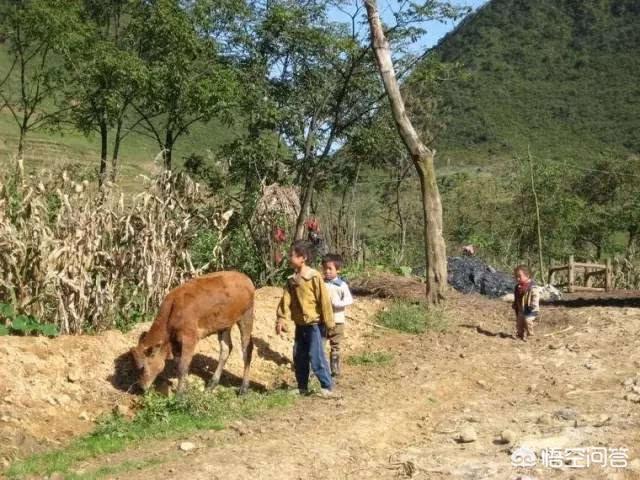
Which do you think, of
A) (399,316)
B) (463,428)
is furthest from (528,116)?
(463,428)

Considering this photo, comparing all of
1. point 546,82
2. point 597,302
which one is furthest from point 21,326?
point 546,82

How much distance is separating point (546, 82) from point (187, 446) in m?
62.0

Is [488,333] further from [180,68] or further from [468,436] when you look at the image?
[180,68]

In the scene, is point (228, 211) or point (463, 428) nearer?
point (463, 428)

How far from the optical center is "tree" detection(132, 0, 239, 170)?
51.0 ft

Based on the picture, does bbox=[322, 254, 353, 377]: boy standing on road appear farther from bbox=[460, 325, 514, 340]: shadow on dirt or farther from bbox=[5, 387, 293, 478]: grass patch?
bbox=[460, 325, 514, 340]: shadow on dirt

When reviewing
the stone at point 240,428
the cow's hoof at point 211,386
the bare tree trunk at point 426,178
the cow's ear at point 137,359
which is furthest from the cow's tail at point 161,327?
the bare tree trunk at point 426,178

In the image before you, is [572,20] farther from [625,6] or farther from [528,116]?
[528,116]

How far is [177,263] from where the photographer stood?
9734mm

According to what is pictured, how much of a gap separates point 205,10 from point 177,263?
28.7ft

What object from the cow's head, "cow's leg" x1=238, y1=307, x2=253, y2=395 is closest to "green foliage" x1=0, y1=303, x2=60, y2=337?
the cow's head

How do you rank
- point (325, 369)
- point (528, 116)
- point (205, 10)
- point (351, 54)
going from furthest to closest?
point (528, 116) → point (205, 10) → point (351, 54) → point (325, 369)

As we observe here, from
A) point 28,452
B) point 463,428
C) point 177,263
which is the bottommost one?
point 28,452

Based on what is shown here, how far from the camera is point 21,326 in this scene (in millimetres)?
7785
